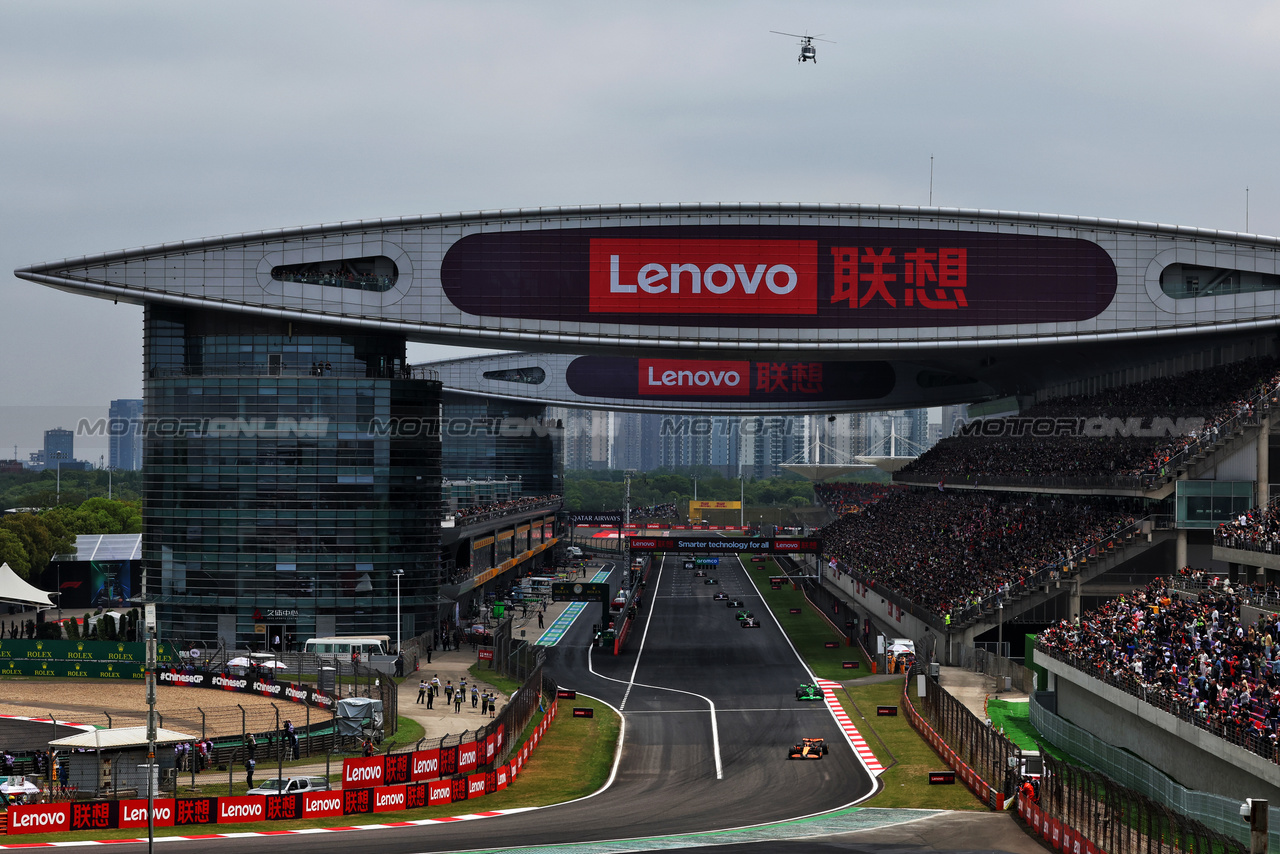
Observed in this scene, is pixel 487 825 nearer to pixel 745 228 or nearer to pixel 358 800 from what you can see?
pixel 358 800

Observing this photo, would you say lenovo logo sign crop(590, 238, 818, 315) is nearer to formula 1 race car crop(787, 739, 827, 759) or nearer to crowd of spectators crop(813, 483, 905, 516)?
formula 1 race car crop(787, 739, 827, 759)

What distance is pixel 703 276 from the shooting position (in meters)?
63.3

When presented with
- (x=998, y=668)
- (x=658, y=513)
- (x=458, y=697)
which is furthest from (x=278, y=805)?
(x=658, y=513)

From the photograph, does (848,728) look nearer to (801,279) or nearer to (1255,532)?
(1255,532)

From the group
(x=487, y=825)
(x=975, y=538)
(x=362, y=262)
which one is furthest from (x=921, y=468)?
(x=487, y=825)

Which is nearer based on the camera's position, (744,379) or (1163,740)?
(1163,740)

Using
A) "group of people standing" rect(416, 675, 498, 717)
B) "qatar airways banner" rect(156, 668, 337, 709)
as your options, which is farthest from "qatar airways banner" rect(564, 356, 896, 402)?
"qatar airways banner" rect(156, 668, 337, 709)

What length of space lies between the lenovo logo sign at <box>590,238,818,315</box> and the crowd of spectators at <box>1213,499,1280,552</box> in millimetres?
22864

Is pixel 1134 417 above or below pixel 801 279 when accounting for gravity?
below

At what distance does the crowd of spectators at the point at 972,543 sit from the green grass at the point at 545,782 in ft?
71.1

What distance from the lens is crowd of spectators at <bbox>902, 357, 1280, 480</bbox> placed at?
5884 cm

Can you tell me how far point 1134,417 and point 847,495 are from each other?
6753cm

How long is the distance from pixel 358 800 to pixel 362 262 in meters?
36.3

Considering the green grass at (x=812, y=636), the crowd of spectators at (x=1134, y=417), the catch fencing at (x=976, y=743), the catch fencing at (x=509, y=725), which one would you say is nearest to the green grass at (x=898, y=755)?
the catch fencing at (x=976, y=743)
